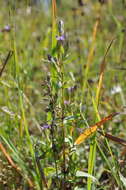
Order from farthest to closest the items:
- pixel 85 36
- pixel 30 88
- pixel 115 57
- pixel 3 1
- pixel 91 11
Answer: pixel 3 1 < pixel 91 11 < pixel 85 36 < pixel 115 57 < pixel 30 88

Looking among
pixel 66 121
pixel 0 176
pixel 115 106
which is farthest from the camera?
pixel 115 106

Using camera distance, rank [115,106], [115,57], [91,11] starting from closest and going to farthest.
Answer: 1. [115,106]
2. [115,57]
3. [91,11]

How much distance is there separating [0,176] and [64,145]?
312mm

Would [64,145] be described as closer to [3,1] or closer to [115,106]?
[115,106]

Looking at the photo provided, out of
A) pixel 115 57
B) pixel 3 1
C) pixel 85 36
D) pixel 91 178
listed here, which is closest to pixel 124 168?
pixel 91 178

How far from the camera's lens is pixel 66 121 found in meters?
1.04

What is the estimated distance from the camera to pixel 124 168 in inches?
51.1

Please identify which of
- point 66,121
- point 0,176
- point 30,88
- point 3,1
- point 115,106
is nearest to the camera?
point 66,121

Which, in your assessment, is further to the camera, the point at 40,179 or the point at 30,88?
the point at 30,88

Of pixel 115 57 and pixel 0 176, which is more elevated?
pixel 115 57

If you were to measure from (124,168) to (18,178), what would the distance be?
1.20 feet

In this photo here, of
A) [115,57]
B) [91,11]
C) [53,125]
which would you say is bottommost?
[53,125]

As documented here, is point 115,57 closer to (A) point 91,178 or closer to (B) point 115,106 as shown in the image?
(B) point 115,106

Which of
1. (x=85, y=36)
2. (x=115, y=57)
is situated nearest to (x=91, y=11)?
(x=85, y=36)
